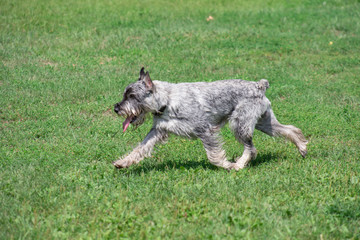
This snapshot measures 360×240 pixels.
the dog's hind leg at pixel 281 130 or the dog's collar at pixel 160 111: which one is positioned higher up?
the dog's collar at pixel 160 111

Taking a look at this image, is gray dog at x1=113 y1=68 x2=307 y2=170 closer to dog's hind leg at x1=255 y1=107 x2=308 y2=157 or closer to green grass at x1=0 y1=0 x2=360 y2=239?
dog's hind leg at x1=255 y1=107 x2=308 y2=157

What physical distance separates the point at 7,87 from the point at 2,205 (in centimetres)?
568

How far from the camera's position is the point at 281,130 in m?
7.98

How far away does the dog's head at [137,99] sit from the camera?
7.05 meters

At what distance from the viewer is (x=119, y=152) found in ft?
26.6

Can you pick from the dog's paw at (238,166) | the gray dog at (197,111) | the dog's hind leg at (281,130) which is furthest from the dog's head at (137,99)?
the dog's hind leg at (281,130)

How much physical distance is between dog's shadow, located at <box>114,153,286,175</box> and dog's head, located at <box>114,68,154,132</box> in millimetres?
767

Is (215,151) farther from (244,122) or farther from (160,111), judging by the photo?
(160,111)

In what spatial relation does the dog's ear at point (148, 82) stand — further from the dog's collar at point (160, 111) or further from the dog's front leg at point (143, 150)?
the dog's front leg at point (143, 150)

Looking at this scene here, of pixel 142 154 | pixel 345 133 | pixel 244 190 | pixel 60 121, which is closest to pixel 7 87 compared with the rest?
pixel 60 121

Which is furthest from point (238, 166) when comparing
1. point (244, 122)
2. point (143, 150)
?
point (143, 150)

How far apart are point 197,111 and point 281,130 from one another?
64.9 inches

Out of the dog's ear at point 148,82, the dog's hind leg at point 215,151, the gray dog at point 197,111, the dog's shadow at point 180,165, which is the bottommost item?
the dog's shadow at point 180,165

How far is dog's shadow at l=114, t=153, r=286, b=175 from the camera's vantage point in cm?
735
